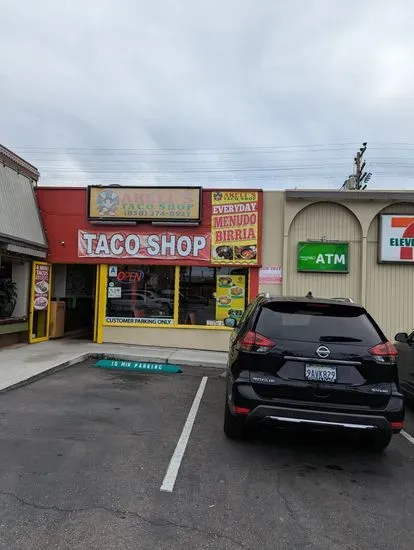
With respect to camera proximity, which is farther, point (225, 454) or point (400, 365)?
point (400, 365)

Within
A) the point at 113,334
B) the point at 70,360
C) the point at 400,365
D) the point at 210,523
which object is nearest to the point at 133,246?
the point at 113,334

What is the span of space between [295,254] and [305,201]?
1522mm

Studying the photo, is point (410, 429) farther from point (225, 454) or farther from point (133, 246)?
point (133, 246)

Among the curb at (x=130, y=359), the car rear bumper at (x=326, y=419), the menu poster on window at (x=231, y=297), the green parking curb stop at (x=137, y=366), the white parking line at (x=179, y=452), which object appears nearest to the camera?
the white parking line at (x=179, y=452)

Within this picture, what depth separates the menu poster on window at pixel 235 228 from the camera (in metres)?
13.7

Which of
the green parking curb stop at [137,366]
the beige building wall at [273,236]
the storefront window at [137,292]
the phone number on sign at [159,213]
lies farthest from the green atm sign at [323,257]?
the green parking curb stop at [137,366]

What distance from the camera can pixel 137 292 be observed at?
558 inches

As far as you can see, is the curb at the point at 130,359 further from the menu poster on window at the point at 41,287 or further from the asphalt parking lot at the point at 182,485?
the asphalt parking lot at the point at 182,485

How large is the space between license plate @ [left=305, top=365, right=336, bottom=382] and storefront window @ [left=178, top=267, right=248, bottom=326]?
881 centimetres

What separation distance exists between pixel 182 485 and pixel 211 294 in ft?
31.5

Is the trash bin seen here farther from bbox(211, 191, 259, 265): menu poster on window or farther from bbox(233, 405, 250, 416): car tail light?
bbox(233, 405, 250, 416): car tail light

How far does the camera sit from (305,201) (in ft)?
44.9

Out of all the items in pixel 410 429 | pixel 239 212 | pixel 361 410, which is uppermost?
pixel 239 212

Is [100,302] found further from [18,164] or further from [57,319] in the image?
[18,164]
